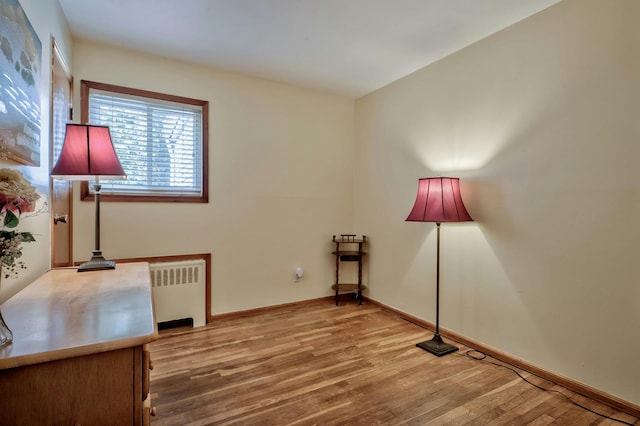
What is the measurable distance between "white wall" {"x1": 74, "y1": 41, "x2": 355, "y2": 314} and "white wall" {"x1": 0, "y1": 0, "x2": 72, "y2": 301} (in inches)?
35.4

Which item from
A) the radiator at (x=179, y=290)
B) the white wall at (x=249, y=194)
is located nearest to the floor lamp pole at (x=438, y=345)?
the white wall at (x=249, y=194)

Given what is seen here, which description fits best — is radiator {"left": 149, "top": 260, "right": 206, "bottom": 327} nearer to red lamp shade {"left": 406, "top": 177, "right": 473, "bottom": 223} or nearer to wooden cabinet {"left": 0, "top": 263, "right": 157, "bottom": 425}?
wooden cabinet {"left": 0, "top": 263, "right": 157, "bottom": 425}

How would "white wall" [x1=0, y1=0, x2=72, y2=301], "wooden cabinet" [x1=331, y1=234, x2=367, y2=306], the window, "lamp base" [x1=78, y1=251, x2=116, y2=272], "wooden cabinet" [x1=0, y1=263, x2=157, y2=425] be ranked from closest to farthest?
"wooden cabinet" [x1=0, y1=263, x2=157, y2=425], "white wall" [x1=0, y1=0, x2=72, y2=301], "lamp base" [x1=78, y1=251, x2=116, y2=272], the window, "wooden cabinet" [x1=331, y1=234, x2=367, y2=306]

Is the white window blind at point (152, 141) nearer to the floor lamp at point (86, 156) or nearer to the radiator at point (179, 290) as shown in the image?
the radiator at point (179, 290)

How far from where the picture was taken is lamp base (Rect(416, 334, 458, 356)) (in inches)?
104

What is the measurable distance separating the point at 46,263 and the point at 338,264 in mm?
2790

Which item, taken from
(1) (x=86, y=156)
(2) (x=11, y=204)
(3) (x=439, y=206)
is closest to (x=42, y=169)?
(1) (x=86, y=156)

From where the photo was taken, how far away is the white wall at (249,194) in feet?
9.67

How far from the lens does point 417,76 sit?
335 cm

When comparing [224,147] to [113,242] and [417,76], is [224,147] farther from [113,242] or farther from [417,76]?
[417,76]

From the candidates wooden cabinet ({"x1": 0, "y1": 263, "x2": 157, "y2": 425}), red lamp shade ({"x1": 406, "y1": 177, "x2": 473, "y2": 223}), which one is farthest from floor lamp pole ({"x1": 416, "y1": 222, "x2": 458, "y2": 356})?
wooden cabinet ({"x1": 0, "y1": 263, "x2": 157, "y2": 425})

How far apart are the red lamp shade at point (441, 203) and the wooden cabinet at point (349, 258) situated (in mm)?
1271

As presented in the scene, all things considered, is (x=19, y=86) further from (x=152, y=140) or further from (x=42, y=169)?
(x=152, y=140)

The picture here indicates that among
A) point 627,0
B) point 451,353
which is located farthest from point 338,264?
point 627,0
